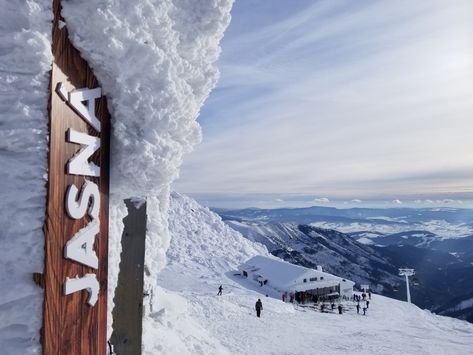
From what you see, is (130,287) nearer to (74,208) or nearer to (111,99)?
(74,208)

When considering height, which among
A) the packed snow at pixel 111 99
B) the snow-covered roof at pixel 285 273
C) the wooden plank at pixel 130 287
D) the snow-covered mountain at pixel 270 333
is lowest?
the snow-covered roof at pixel 285 273

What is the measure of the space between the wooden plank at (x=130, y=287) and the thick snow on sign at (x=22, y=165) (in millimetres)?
3068

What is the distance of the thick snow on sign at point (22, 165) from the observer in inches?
144

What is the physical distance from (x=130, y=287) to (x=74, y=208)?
3.44 metres

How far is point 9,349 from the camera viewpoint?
3.67 metres

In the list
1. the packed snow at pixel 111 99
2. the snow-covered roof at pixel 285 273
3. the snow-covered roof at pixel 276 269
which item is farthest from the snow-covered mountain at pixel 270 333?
the snow-covered roof at pixel 276 269

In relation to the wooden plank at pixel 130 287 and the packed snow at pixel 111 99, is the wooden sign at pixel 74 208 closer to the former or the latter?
the packed snow at pixel 111 99

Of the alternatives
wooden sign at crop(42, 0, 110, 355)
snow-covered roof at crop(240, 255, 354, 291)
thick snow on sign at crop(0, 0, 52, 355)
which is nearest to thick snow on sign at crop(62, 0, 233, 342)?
wooden sign at crop(42, 0, 110, 355)

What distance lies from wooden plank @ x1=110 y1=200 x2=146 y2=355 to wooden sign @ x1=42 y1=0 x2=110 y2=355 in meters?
2.16

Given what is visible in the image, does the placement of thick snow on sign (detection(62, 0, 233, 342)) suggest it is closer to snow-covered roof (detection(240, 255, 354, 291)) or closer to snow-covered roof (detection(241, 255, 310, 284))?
snow-covered roof (detection(240, 255, 354, 291))

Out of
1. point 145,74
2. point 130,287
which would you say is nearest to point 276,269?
point 130,287

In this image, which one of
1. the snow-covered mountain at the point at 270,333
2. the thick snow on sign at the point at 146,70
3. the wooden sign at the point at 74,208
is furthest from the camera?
the snow-covered mountain at the point at 270,333

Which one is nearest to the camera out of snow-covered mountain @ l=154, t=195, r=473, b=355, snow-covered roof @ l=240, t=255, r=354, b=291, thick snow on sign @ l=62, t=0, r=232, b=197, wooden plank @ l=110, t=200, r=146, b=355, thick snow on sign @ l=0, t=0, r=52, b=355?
thick snow on sign @ l=0, t=0, r=52, b=355

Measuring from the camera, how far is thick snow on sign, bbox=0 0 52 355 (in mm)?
3670
